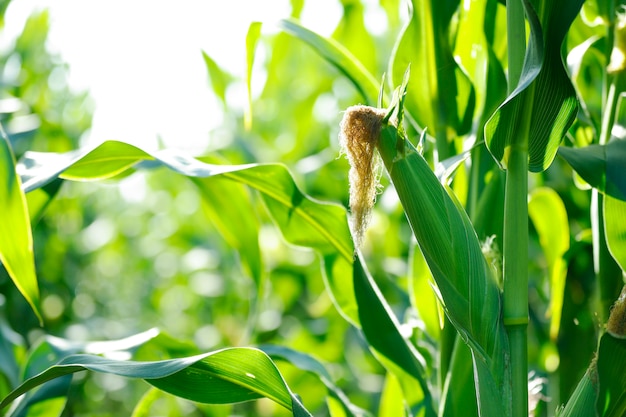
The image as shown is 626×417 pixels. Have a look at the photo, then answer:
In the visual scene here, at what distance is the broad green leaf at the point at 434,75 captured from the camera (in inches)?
30.0

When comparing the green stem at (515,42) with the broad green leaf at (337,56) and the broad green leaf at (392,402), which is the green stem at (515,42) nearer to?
the broad green leaf at (337,56)

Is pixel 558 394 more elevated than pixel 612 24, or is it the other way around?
pixel 612 24

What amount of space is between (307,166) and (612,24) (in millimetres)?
877

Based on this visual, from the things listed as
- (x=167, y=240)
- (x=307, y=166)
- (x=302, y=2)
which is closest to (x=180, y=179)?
(x=167, y=240)

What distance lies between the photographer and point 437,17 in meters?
0.76

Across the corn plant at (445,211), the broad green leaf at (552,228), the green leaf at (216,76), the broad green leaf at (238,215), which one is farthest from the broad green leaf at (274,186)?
the green leaf at (216,76)

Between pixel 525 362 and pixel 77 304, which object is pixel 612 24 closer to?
pixel 525 362

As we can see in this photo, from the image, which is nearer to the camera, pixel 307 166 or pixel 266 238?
pixel 307 166

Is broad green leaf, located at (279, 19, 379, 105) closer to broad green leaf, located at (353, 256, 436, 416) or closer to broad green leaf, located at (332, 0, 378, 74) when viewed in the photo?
broad green leaf, located at (353, 256, 436, 416)

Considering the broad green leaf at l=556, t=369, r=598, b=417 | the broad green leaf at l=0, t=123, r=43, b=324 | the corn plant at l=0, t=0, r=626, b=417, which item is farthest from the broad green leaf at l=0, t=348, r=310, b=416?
the broad green leaf at l=556, t=369, r=598, b=417

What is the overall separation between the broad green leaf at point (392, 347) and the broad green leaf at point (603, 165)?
0.26 meters

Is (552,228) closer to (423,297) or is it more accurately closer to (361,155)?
(423,297)

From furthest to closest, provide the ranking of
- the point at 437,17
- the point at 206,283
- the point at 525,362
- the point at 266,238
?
the point at 206,283
the point at 266,238
the point at 437,17
the point at 525,362

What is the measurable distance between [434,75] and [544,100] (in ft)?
0.68
